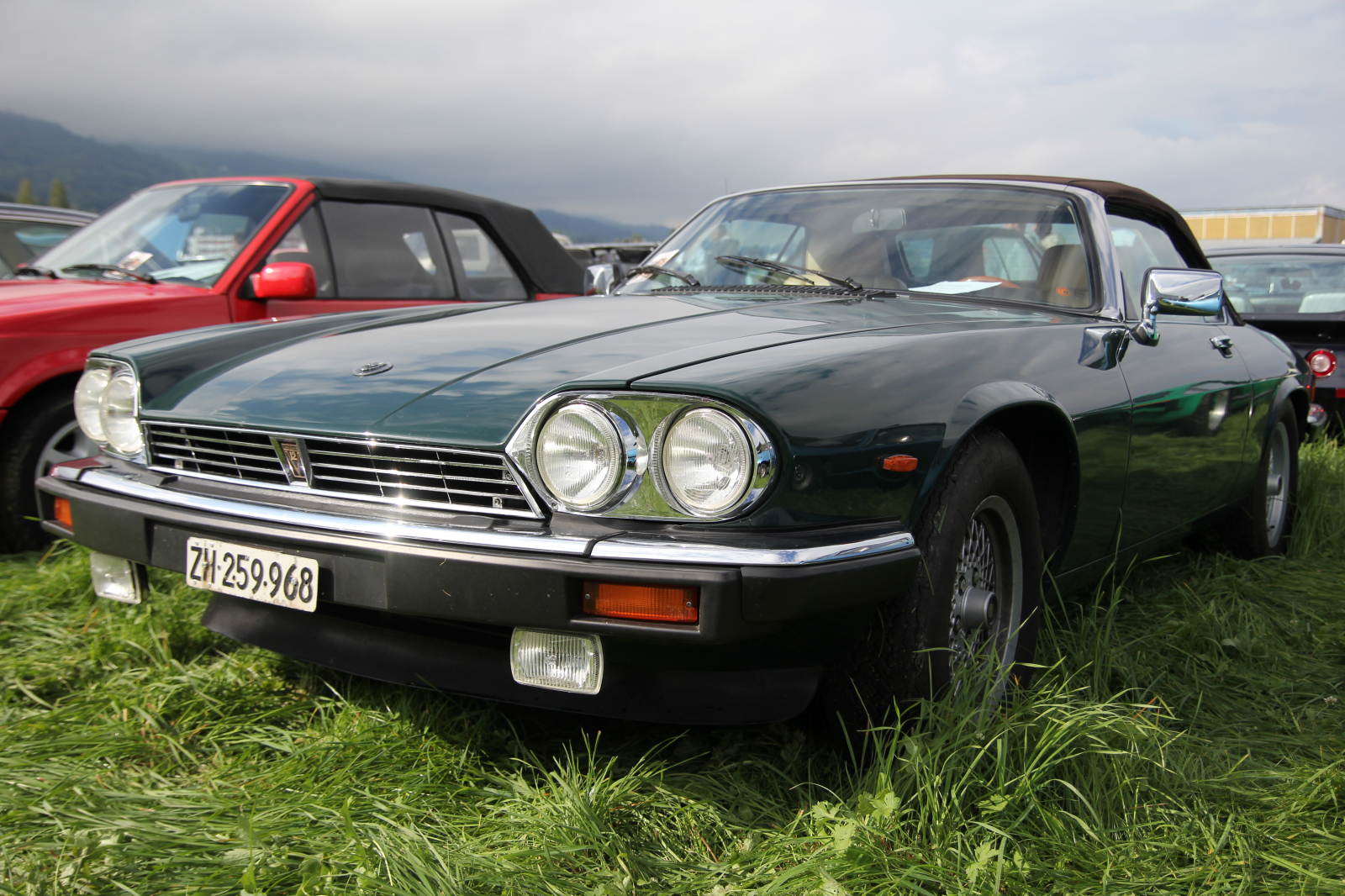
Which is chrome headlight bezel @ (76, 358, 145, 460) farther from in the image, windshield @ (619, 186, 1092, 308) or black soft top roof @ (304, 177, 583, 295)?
black soft top roof @ (304, 177, 583, 295)

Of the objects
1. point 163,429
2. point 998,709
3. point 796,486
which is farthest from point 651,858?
point 163,429

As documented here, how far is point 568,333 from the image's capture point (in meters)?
2.23

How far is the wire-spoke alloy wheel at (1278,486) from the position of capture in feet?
13.1

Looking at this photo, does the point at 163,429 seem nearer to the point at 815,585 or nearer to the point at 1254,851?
the point at 815,585

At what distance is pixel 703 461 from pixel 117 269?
342 cm

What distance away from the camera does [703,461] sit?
1650 millimetres

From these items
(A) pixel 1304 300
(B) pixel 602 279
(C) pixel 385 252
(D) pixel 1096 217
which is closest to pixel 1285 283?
(A) pixel 1304 300

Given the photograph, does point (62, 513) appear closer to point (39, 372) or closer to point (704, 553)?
point (39, 372)

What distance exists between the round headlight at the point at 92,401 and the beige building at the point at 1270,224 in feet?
162

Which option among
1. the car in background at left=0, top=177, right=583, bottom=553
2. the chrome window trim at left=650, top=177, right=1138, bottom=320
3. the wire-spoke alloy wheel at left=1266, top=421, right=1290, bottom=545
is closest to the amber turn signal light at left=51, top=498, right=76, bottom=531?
the car in background at left=0, top=177, right=583, bottom=553

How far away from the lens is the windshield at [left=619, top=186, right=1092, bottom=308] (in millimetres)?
2787

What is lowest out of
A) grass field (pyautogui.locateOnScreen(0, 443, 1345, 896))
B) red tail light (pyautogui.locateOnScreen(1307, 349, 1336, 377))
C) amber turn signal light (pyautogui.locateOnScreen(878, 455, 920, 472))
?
grass field (pyautogui.locateOnScreen(0, 443, 1345, 896))

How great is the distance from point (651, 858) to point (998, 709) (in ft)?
2.69

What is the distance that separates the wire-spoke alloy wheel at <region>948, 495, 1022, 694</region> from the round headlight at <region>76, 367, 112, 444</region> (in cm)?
201
